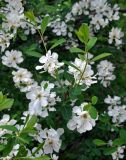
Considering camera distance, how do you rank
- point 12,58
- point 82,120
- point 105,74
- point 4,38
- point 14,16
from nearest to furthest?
point 82,120
point 14,16
point 4,38
point 12,58
point 105,74

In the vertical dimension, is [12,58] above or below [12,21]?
below

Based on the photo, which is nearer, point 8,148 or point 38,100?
point 8,148

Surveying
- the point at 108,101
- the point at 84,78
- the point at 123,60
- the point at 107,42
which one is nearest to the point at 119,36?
the point at 107,42

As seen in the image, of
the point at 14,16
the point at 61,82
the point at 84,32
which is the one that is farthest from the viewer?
the point at 14,16

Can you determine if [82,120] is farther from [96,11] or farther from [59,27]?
[96,11]

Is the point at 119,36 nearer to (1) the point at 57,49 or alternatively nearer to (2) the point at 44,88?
(1) the point at 57,49

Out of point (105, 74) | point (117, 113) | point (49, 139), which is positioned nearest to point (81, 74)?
point (49, 139)

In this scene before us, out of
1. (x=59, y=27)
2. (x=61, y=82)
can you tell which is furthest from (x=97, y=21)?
(x=61, y=82)

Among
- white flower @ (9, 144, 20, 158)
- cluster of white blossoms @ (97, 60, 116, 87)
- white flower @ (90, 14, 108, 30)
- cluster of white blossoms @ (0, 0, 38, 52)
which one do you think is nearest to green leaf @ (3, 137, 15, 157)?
white flower @ (9, 144, 20, 158)

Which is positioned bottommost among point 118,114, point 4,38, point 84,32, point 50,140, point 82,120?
point 118,114

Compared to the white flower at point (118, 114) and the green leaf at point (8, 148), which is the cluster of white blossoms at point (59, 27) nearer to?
the white flower at point (118, 114)
